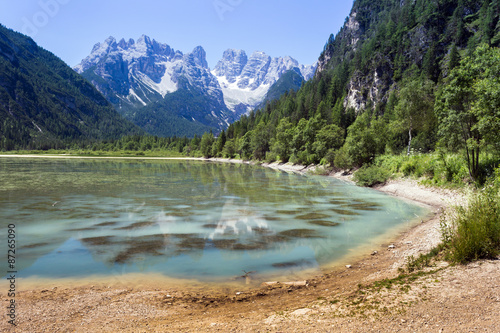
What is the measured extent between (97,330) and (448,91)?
32.6 metres

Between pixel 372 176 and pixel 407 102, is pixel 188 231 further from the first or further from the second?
pixel 407 102

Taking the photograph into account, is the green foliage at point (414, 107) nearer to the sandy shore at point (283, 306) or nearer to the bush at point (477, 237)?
the bush at point (477, 237)

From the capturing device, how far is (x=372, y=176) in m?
46.7

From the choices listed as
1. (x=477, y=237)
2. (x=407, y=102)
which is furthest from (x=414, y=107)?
(x=477, y=237)

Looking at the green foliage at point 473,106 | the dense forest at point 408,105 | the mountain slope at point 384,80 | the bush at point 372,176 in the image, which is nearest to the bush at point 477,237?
the green foliage at point 473,106

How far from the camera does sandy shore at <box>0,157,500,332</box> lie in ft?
22.1

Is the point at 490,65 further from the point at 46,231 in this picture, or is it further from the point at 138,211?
the point at 46,231

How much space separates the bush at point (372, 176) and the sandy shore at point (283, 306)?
37.6 m

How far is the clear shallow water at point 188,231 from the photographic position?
1280 cm

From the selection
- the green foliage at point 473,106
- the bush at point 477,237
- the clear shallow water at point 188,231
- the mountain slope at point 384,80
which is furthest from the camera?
the mountain slope at point 384,80

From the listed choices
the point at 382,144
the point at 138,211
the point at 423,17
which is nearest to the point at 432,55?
the point at 423,17

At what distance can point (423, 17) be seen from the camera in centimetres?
14725

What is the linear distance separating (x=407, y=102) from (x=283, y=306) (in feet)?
193

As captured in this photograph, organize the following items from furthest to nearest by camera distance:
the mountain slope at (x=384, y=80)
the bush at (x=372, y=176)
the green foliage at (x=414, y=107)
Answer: the mountain slope at (x=384, y=80)
the green foliage at (x=414, y=107)
the bush at (x=372, y=176)
